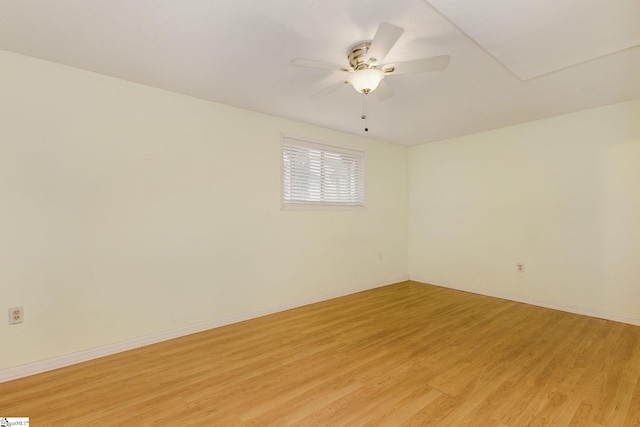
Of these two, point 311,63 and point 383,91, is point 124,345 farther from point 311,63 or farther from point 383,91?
point 383,91

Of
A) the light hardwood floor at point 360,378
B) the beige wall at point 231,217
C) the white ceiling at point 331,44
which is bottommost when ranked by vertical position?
the light hardwood floor at point 360,378

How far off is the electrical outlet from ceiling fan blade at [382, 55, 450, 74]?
3093 mm

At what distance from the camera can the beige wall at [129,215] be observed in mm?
2104

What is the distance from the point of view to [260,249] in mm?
3305

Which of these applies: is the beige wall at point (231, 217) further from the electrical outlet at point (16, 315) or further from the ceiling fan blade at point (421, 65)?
the ceiling fan blade at point (421, 65)

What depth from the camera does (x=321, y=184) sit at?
3.92 m

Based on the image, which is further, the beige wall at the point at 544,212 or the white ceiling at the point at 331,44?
the beige wall at the point at 544,212

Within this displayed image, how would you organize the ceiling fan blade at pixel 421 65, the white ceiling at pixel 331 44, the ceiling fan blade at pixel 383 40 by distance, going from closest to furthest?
the ceiling fan blade at pixel 383 40 < the white ceiling at pixel 331 44 < the ceiling fan blade at pixel 421 65

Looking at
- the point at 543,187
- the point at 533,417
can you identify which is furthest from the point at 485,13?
the point at 543,187

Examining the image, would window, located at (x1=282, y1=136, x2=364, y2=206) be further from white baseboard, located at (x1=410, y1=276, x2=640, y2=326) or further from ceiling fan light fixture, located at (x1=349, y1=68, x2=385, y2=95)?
white baseboard, located at (x1=410, y1=276, x2=640, y2=326)

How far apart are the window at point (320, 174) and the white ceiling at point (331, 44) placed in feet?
2.58

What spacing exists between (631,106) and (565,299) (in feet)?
7.21

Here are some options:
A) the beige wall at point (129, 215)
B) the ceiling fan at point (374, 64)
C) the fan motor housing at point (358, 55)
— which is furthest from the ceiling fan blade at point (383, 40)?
the beige wall at point (129, 215)

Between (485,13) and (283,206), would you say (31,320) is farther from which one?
(485,13)
